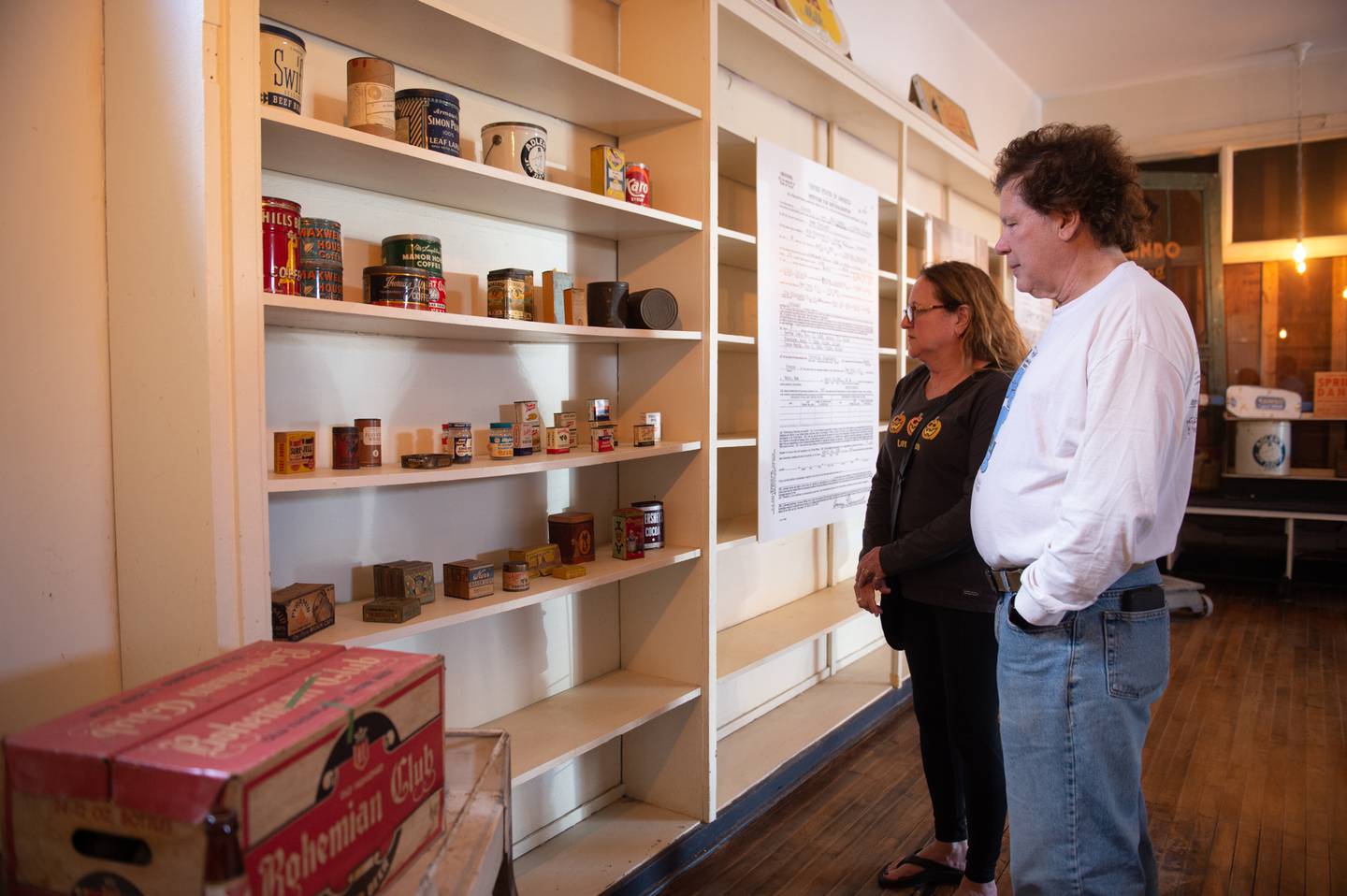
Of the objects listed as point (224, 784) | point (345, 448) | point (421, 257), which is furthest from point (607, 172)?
point (224, 784)

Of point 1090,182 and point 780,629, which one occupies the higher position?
point 1090,182

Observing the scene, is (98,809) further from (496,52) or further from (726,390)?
(726,390)

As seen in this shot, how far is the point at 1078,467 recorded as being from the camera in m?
1.30

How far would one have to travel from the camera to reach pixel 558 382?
2.30 metres

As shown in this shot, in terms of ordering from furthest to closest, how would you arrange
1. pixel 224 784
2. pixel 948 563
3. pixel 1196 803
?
1. pixel 1196 803
2. pixel 948 563
3. pixel 224 784

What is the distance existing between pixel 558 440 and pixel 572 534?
0.88ft

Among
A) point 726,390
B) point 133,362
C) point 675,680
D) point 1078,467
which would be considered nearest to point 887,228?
point 726,390

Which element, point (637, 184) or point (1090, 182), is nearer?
point (1090, 182)

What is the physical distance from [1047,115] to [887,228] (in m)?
3.50

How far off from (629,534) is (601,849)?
2.85 feet

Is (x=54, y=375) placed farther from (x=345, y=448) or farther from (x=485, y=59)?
(x=485, y=59)

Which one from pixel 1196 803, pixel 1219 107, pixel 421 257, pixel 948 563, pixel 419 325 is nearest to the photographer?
pixel 421 257

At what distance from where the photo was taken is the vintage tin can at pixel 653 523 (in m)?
2.28

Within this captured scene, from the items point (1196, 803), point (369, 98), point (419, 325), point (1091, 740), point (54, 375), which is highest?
point (369, 98)
